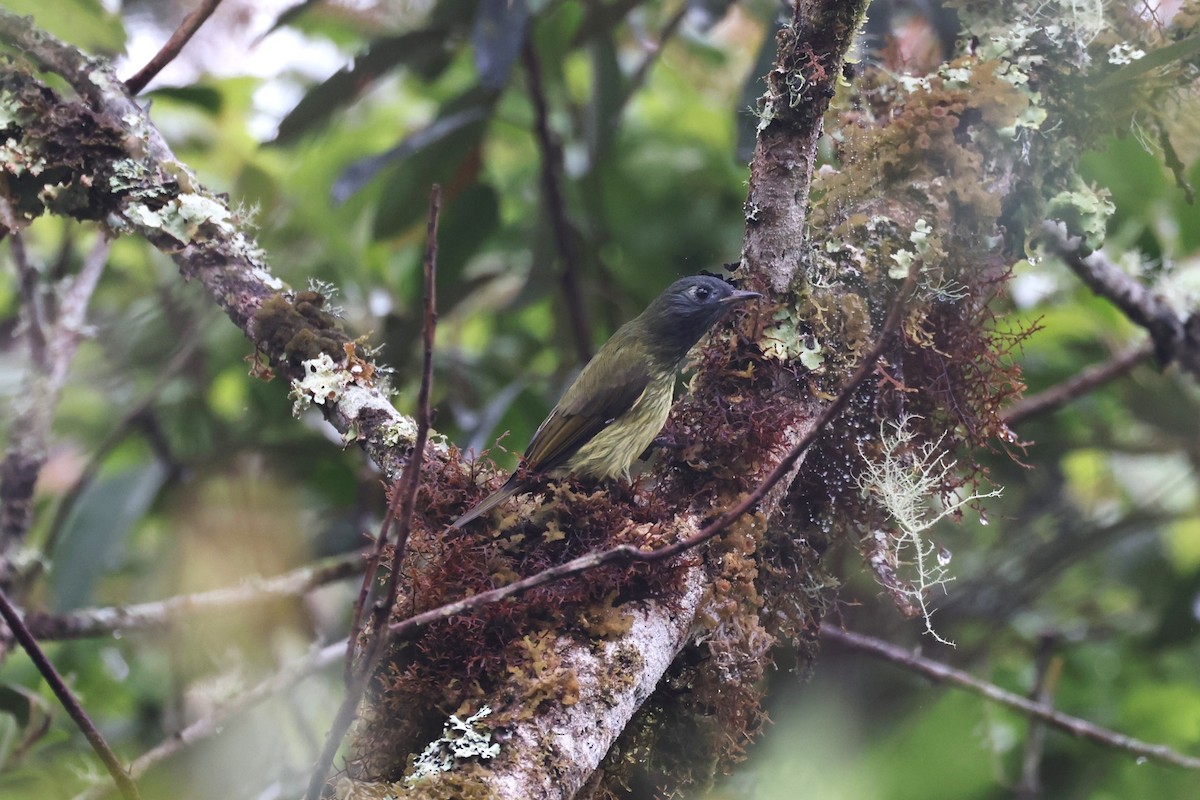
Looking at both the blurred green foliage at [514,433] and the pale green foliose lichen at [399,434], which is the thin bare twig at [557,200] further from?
the pale green foliose lichen at [399,434]

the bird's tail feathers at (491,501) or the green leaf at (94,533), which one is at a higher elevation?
the green leaf at (94,533)

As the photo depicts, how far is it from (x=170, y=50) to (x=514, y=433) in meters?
1.98

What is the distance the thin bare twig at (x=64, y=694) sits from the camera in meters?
1.44

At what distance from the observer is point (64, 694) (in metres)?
1.47

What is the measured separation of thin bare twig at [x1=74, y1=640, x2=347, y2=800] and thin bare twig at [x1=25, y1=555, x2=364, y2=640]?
251mm

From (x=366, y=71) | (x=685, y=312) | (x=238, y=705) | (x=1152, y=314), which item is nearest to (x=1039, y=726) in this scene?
(x=1152, y=314)

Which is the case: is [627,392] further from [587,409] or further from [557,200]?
[557,200]

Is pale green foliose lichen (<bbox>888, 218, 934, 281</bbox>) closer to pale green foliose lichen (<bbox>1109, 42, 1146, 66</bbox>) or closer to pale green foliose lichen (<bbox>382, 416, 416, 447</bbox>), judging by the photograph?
pale green foliose lichen (<bbox>1109, 42, 1146, 66</bbox>)

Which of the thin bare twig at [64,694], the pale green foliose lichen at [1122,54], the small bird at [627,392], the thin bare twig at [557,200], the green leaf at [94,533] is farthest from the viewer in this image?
the thin bare twig at [557,200]

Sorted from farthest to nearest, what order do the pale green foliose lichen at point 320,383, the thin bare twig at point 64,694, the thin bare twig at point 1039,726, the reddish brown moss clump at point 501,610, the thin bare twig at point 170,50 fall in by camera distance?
the thin bare twig at point 1039,726 → the thin bare twig at point 170,50 → the pale green foliose lichen at point 320,383 → the reddish brown moss clump at point 501,610 → the thin bare twig at point 64,694

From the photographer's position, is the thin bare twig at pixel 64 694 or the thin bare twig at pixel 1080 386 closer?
the thin bare twig at pixel 64 694

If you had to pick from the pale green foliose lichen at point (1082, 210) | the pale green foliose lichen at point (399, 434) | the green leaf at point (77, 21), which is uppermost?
the green leaf at point (77, 21)

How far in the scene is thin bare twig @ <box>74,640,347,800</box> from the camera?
9.75 ft

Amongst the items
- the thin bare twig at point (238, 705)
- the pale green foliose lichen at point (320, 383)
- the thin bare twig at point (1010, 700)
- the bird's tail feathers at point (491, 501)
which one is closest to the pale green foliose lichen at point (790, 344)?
the bird's tail feathers at point (491, 501)
